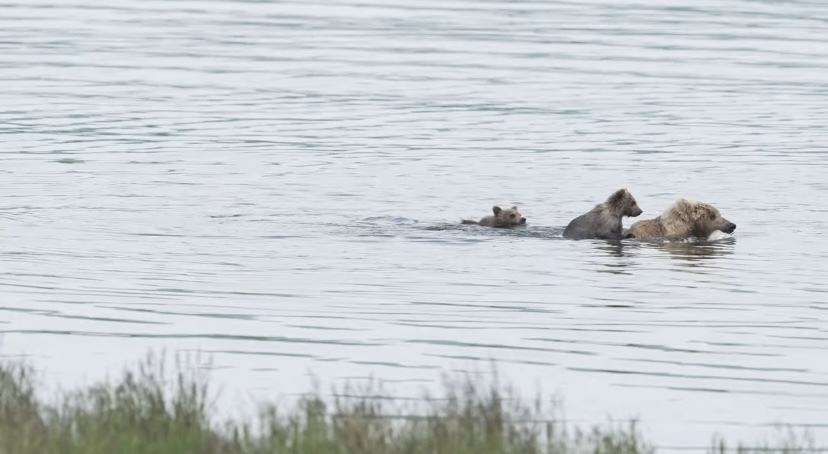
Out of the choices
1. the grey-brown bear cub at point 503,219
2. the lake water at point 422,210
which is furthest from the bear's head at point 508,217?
the lake water at point 422,210

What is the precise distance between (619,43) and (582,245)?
28.4 meters

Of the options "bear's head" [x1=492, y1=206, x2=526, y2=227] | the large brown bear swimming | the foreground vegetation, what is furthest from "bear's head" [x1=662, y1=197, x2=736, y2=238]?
the foreground vegetation

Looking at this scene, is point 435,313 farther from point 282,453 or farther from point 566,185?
point 566,185

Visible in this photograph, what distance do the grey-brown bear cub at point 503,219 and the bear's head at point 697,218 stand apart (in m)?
1.73

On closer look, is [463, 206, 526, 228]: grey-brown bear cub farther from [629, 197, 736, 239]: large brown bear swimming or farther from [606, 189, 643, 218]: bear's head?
[629, 197, 736, 239]: large brown bear swimming

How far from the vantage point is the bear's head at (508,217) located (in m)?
20.0

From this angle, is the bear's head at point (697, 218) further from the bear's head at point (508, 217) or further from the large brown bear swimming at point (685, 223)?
the bear's head at point (508, 217)

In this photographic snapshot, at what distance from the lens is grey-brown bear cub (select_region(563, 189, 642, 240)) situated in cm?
1983

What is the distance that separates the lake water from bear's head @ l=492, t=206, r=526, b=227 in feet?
0.73

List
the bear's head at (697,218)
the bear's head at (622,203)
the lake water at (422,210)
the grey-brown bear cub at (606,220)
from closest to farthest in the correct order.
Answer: the lake water at (422,210), the grey-brown bear cub at (606,220), the bear's head at (697,218), the bear's head at (622,203)

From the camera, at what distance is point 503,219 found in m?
20.1

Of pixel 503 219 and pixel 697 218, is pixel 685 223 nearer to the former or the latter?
pixel 697 218

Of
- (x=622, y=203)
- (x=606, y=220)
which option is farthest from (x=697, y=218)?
(x=606, y=220)

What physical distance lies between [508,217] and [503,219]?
0.08 m
